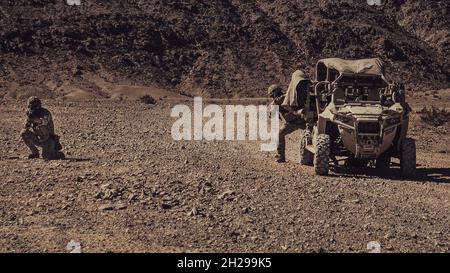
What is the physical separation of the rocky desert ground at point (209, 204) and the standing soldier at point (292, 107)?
1.63 feet

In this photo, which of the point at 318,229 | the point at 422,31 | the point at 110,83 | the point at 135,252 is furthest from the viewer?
the point at 422,31

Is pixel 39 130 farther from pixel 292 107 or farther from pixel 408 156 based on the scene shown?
pixel 408 156

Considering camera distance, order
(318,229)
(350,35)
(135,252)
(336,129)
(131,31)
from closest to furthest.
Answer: (135,252) → (318,229) → (336,129) → (131,31) → (350,35)

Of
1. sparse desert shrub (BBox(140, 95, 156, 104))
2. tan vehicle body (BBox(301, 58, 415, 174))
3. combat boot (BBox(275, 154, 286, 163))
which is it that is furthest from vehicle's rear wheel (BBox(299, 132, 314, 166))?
sparse desert shrub (BBox(140, 95, 156, 104))

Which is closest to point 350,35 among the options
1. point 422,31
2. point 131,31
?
point 422,31

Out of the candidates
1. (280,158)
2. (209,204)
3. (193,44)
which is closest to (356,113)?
(280,158)

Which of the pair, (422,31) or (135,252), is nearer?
(135,252)

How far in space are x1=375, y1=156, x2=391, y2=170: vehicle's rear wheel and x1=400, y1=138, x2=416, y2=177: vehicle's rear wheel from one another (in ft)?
1.98

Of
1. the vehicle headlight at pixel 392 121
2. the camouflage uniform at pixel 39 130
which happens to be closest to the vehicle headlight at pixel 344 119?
the vehicle headlight at pixel 392 121

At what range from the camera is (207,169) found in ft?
45.8

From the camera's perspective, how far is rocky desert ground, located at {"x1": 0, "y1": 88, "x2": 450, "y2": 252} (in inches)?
348

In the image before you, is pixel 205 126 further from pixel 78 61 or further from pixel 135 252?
pixel 78 61

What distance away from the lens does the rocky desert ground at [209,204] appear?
348 inches
